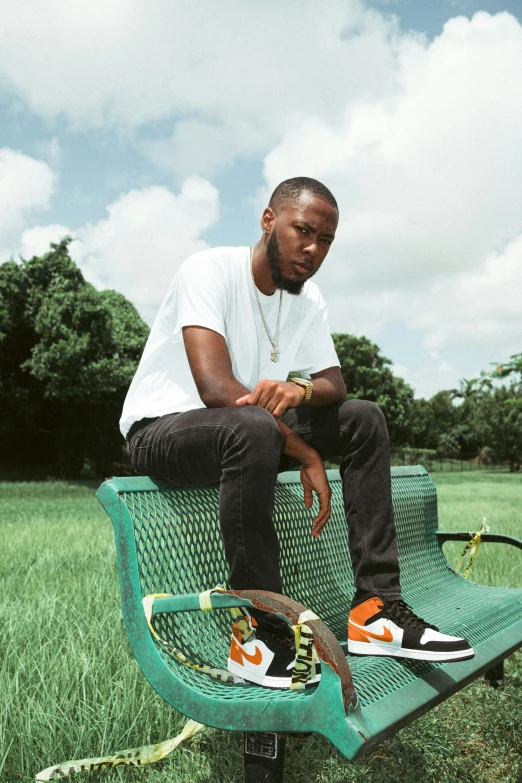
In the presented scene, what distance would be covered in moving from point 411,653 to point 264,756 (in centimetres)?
55

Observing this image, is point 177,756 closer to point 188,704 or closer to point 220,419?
point 188,704

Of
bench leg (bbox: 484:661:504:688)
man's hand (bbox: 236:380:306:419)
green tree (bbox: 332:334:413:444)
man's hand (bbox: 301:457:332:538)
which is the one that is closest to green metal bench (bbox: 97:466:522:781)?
man's hand (bbox: 301:457:332:538)

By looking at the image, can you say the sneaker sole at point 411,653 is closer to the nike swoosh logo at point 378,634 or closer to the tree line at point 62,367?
the nike swoosh logo at point 378,634

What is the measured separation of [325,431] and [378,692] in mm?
1033

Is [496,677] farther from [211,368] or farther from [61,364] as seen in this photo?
[61,364]

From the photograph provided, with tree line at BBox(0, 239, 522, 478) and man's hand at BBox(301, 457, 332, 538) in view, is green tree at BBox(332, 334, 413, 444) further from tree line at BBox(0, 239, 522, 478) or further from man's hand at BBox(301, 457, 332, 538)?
man's hand at BBox(301, 457, 332, 538)

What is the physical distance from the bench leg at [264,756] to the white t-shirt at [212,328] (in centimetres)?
108

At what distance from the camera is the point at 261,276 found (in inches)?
113

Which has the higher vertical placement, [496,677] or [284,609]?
[284,609]

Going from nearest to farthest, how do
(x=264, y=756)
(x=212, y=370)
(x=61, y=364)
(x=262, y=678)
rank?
(x=264, y=756) < (x=262, y=678) < (x=212, y=370) < (x=61, y=364)

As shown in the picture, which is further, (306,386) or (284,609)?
(306,386)

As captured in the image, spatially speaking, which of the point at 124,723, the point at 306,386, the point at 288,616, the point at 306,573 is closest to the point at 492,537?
the point at 306,573

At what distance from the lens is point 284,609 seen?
Result: 5.95ft

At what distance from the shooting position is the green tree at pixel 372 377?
5509 cm
